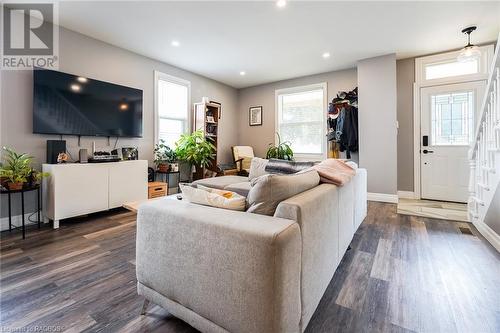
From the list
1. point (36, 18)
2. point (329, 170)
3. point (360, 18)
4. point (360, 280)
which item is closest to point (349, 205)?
point (329, 170)

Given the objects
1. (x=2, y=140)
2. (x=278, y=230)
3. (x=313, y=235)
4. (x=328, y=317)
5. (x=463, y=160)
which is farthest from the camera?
(x=463, y=160)

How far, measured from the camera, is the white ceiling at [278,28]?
263cm

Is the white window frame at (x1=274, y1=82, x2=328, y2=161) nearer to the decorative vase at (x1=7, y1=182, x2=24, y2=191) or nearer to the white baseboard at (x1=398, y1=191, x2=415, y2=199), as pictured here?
the white baseboard at (x1=398, y1=191, x2=415, y2=199)

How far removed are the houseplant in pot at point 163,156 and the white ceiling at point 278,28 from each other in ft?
5.10

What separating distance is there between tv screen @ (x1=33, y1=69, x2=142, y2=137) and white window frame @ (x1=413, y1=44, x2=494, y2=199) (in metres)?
4.83

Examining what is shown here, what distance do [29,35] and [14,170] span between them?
5.50 feet

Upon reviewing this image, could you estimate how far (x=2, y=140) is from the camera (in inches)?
103

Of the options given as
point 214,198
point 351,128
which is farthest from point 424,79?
point 214,198

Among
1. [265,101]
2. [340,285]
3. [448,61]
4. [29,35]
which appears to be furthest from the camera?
[265,101]

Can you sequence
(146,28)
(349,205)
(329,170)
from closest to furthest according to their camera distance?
(329,170) → (349,205) → (146,28)

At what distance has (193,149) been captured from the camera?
14.0ft

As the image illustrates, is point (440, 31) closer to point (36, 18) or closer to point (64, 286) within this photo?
point (64, 286)

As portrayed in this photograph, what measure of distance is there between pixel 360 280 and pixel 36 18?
14.6 feet

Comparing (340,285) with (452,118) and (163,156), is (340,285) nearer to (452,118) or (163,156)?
(163,156)
